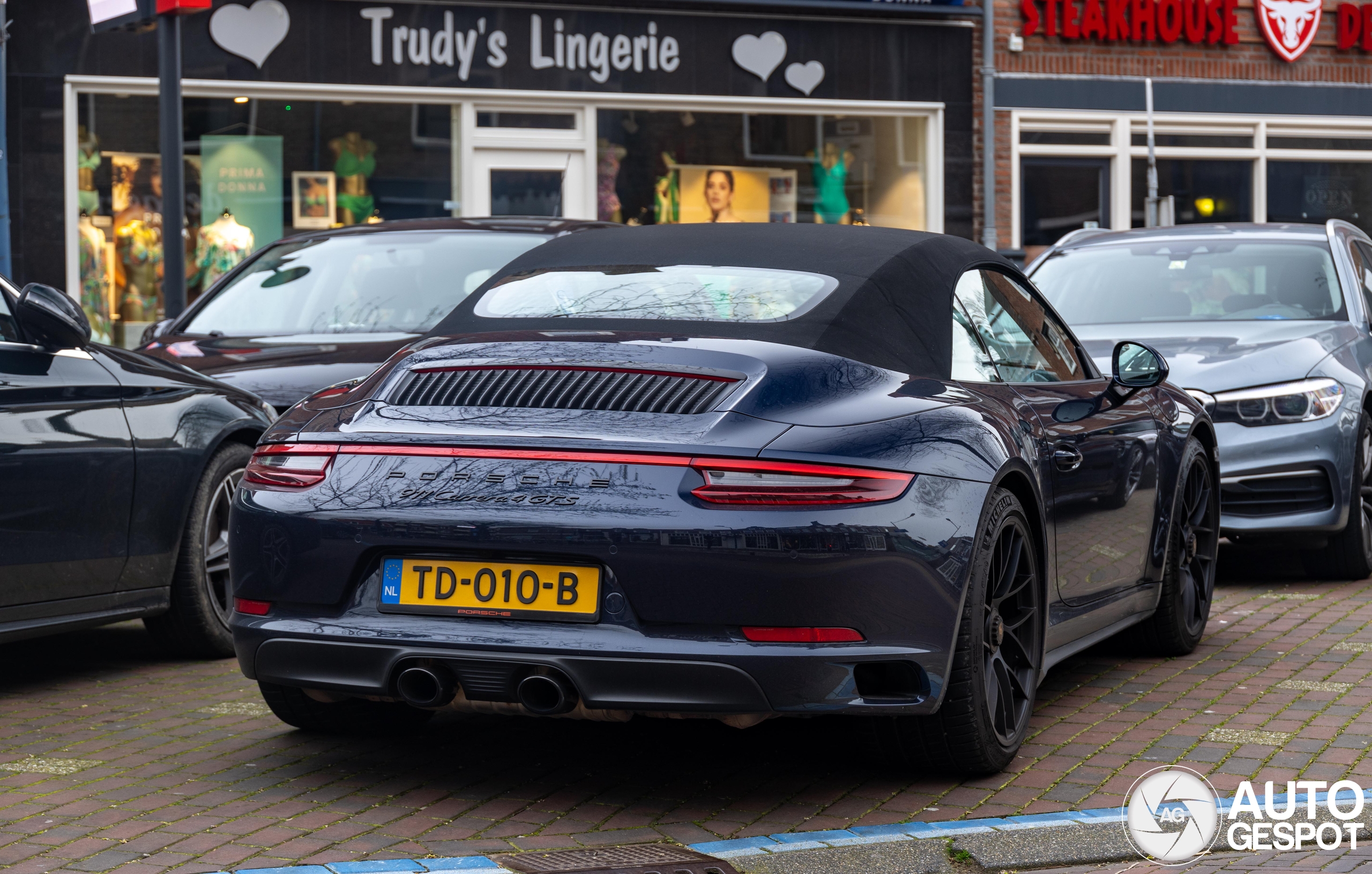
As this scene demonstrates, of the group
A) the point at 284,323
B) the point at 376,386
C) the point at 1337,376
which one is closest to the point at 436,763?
the point at 376,386

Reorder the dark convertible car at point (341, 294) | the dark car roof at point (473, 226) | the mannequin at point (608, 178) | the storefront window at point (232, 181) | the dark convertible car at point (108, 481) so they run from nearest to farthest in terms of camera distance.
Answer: the dark convertible car at point (108, 481), the dark convertible car at point (341, 294), the dark car roof at point (473, 226), the storefront window at point (232, 181), the mannequin at point (608, 178)

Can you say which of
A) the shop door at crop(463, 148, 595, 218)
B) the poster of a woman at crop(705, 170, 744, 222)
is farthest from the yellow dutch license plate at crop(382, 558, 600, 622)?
the poster of a woman at crop(705, 170, 744, 222)

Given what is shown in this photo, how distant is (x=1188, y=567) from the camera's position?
20.6ft

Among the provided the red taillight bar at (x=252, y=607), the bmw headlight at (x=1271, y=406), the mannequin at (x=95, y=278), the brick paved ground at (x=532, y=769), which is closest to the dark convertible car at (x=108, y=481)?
the brick paved ground at (x=532, y=769)

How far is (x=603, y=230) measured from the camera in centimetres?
519

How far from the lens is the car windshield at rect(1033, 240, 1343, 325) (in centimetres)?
868

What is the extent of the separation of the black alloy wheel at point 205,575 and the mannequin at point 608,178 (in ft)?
36.5

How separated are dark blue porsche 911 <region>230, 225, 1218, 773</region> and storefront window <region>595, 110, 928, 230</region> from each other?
12690 millimetres

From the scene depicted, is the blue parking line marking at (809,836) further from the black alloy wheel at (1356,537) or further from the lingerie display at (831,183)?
the lingerie display at (831,183)

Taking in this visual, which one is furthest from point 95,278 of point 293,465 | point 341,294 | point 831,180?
point 293,465

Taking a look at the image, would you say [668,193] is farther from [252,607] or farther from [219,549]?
[252,607]

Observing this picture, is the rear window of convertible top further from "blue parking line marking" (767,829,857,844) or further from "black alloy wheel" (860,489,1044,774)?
"blue parking line marking" (767,829,857,844)

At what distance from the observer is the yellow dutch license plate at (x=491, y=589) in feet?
12.7

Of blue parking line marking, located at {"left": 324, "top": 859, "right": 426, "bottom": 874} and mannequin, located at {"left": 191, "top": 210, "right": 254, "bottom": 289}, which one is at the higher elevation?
mannequin, located at {"left": 191, "top": 210, "right": 254, "bottom": 289}
